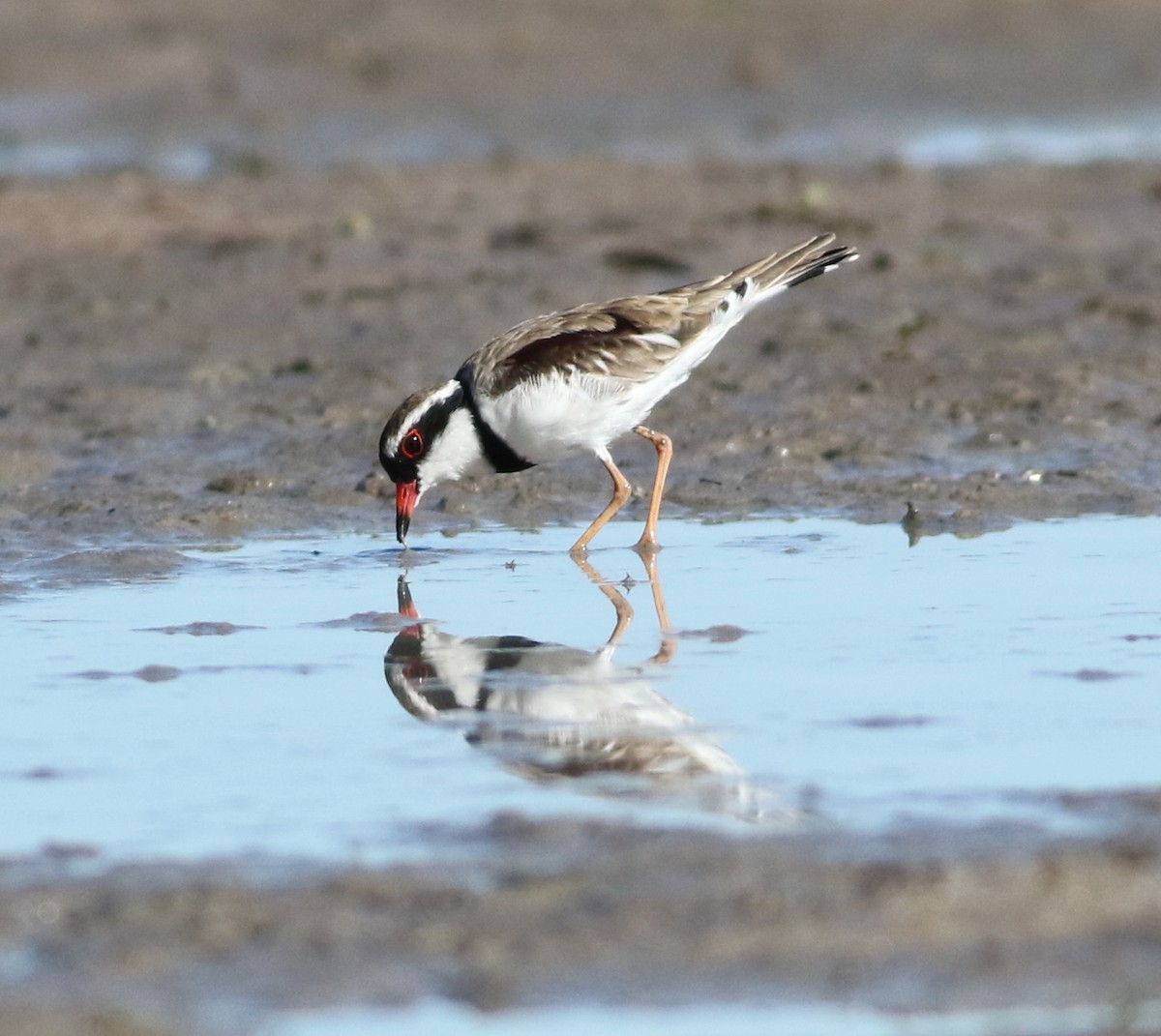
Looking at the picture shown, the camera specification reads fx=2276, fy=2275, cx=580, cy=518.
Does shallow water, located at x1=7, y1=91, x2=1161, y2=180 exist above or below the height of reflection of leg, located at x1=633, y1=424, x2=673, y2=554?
above

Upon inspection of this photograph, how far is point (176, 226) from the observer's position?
649 inches

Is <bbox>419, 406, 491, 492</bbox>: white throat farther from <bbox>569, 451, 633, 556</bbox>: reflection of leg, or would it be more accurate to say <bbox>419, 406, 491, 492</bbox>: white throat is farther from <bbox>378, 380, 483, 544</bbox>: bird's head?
<bbox>569, 451, 633, 556</bbox>: reflection of leg


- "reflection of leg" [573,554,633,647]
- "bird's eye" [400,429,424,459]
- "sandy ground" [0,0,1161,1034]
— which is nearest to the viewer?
"sandy ground" [0,0,1161,1034]

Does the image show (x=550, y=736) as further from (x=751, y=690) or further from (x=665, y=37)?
(x=665, y=37)

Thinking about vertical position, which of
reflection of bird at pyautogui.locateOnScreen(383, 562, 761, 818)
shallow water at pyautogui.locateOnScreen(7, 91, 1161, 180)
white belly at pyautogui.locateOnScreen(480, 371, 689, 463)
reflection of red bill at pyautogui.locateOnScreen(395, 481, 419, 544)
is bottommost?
reflection of bird at pyautogui.locateOnScreen(383, 562, 761, 818)

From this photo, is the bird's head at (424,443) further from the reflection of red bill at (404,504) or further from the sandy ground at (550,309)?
the sandy ground at (550,309)

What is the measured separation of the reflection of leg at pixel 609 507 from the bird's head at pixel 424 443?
1.85 ft

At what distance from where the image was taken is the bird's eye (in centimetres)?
920

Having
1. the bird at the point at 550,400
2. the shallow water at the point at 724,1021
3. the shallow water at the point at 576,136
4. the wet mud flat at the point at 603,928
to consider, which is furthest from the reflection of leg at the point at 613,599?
the shallow water at the point at 576,136

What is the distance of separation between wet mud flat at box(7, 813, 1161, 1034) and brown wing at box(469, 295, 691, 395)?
392 cm

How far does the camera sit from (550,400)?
9219mm

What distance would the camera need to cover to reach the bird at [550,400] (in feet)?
30.3

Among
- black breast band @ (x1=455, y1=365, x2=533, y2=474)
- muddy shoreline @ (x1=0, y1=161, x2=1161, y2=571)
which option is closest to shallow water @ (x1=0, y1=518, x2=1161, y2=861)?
black breast band @ (x1=455, y1=365, x2=533, y2=474)

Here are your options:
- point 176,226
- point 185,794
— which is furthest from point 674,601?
point 176,226
